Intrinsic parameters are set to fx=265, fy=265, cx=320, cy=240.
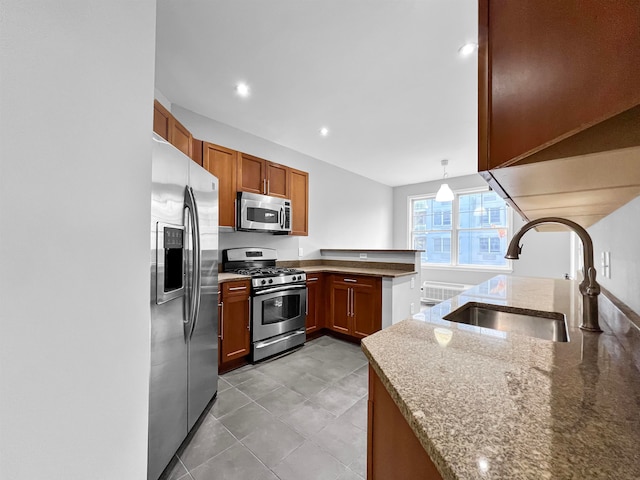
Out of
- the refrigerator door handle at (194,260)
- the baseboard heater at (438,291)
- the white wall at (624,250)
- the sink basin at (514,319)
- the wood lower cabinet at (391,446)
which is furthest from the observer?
the baseboard heater at (438,291)

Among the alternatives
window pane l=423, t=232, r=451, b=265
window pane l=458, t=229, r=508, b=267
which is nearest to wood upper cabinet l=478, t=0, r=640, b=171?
window pane l=458, t=229, r=508, b=267

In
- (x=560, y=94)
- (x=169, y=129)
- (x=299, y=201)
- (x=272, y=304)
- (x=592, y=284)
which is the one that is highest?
(x=169, y=129)

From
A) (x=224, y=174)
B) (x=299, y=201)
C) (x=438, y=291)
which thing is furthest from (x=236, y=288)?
(x=438, y=291)

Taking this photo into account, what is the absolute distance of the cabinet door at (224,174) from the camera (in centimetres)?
279

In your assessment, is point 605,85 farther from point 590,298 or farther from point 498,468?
point 590,298

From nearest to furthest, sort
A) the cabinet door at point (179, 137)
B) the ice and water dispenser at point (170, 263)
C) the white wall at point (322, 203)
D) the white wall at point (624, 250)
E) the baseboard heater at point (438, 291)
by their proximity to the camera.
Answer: the white wall at point (624, 250) → the ice and water dispenser at point (170, 263) → the cabinet door at point (179, 137) → the white wall at point (322, 203) → the baseboard heater at point (438, 291)

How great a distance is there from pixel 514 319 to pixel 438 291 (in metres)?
4.49

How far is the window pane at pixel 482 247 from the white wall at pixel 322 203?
62.1 inches

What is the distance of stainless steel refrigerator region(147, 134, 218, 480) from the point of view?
51.9 inches

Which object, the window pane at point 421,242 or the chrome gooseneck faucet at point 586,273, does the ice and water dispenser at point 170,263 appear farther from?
the window pane at point 421,242

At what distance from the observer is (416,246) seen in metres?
6.15

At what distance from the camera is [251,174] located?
10.4 feet

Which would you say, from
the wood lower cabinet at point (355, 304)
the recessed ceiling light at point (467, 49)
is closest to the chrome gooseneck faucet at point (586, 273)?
the recessed ceiling light at point (467, 49)

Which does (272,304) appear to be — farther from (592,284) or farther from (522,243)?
(522,243)
